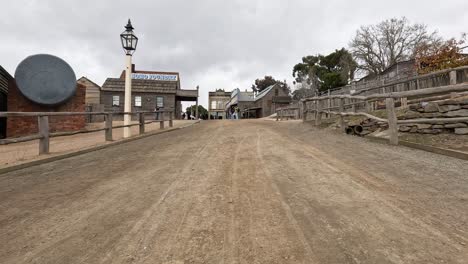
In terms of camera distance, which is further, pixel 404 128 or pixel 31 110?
pixel 31 110

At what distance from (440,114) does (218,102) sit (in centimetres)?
6589

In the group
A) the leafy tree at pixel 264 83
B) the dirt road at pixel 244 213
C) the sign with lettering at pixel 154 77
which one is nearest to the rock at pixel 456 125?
the dirt road at pixel 244 213

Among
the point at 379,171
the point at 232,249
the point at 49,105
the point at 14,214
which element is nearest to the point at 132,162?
the point at 14,214

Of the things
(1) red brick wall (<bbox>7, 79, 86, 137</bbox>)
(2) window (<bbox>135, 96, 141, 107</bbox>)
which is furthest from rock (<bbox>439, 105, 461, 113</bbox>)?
(2) window (<bbox>135, 96, 141, 107</bbox>)

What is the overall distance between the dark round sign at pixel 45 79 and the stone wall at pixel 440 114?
17371 mm

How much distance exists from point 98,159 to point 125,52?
18.4 feet

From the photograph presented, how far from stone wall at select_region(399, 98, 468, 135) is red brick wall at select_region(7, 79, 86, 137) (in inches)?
691

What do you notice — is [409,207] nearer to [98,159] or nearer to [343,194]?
[343,194]

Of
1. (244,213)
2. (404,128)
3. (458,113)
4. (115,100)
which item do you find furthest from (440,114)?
(115,100)

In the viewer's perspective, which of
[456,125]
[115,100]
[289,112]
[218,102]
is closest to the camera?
[456,125]

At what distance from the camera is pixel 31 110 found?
46.8 ft

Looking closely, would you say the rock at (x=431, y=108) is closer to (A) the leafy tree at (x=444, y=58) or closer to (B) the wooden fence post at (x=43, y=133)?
(B) the wooden fence post at (x=43, y=133)

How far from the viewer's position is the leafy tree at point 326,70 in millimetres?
40438

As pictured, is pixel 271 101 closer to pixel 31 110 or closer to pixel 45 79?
pixel 45 79
